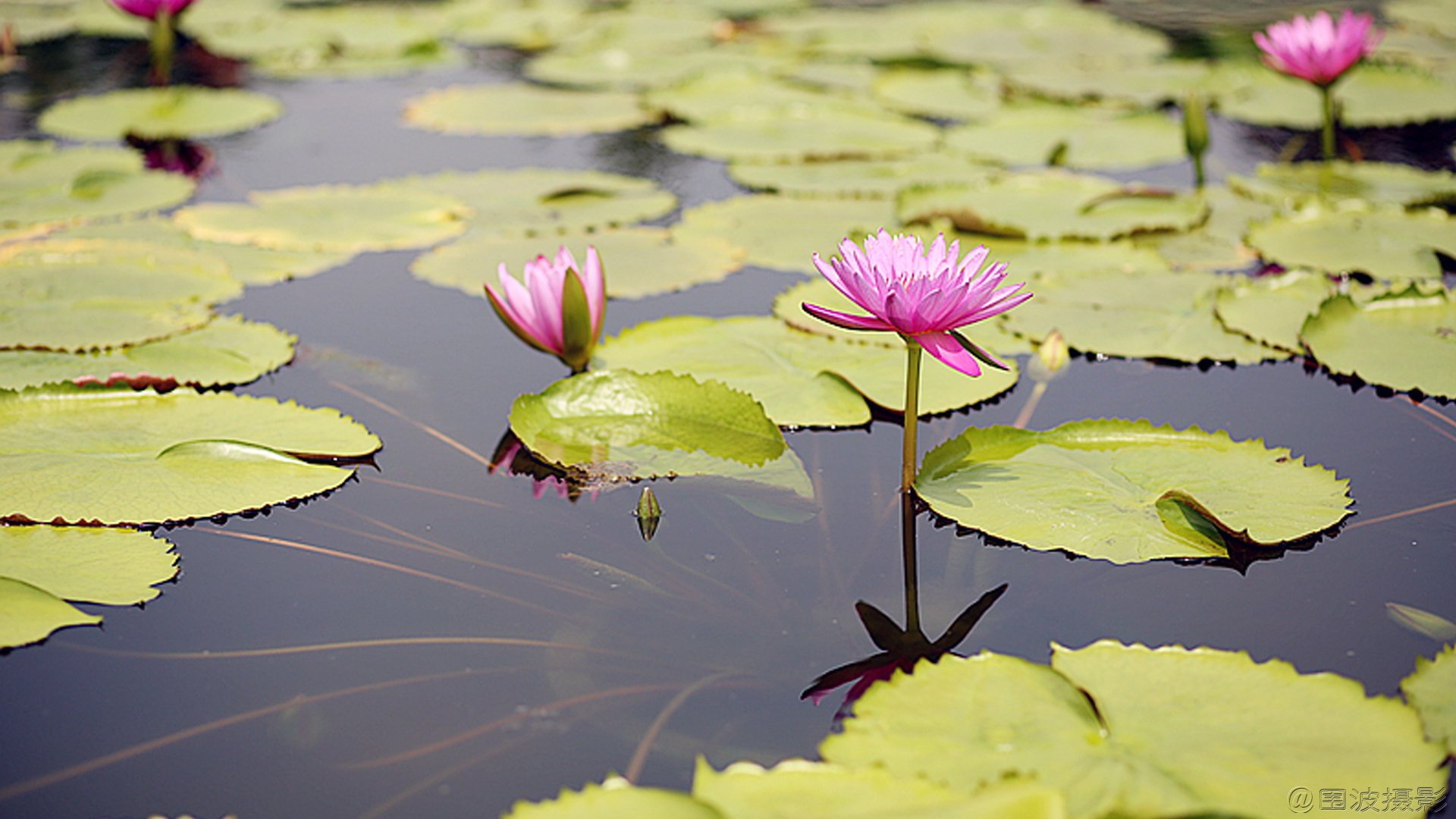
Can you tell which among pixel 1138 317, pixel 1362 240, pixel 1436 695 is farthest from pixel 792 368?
pixel 1362 240

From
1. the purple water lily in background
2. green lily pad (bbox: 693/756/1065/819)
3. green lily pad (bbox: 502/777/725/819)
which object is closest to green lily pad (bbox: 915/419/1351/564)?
green lily pad (bbox: 693/756/1065/819)

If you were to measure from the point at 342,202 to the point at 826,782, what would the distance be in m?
2.54

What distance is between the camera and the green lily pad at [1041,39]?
5203 mm

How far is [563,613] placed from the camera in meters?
1.57

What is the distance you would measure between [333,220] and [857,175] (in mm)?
1506

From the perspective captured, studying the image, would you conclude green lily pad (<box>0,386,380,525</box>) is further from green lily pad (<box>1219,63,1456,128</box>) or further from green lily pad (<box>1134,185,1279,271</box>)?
green lily pad (<box>1219,63,1456,128</box>)

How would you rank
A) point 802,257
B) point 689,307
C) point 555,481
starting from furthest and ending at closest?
point 802,257 < point 689,307 < point 555,481

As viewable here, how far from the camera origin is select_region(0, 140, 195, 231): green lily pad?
3066 mm

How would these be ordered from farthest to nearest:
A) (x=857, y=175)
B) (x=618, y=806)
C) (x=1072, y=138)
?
(x=1072, y=138)
(x=857, y=175)
(x=618, y=806)

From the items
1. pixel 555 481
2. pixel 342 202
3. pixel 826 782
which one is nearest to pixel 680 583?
pixel 555 481

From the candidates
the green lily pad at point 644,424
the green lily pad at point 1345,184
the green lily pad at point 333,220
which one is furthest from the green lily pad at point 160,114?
the green lily pad at point 1345,184

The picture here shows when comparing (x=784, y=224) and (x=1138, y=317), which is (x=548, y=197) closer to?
(x=784, y=224)

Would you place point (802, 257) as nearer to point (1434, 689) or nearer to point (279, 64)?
point (1434, 689)

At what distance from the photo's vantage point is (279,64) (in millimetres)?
5246
